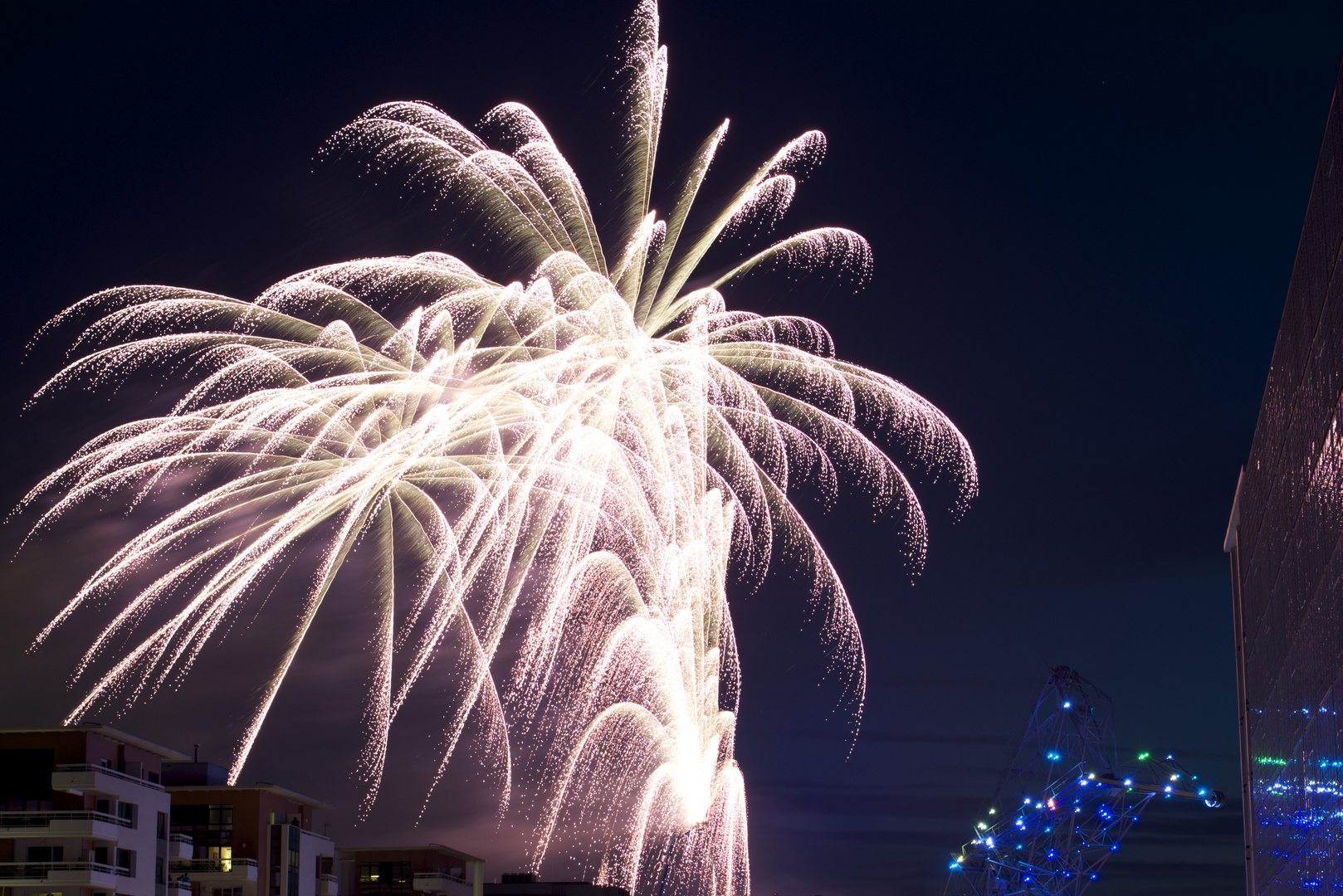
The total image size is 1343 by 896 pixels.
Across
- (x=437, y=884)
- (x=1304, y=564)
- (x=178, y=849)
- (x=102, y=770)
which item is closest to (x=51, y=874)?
(x=102, y=770)

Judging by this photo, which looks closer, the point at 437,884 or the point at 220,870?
the point at 220,870

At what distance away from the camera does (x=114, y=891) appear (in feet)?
186

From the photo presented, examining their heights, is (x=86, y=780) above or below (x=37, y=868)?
above

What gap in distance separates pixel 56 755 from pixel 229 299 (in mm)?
23421

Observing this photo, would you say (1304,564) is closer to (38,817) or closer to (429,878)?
(38,817)

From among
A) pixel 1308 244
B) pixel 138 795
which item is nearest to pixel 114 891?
pixel 138 795

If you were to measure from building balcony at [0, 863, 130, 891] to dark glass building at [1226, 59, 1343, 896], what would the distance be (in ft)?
138

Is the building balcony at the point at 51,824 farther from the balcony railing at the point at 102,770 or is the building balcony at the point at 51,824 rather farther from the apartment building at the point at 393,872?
the apartment building at the point at 393,872

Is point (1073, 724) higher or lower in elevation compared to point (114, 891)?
higher

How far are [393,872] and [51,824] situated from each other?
46.1 meters

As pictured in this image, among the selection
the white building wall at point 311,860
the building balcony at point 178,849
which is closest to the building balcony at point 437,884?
the white building wall at point 311,860

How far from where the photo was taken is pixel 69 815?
182ft

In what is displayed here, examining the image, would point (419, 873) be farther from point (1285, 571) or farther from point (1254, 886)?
point (1285, 571)

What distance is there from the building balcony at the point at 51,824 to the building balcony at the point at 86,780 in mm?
877
